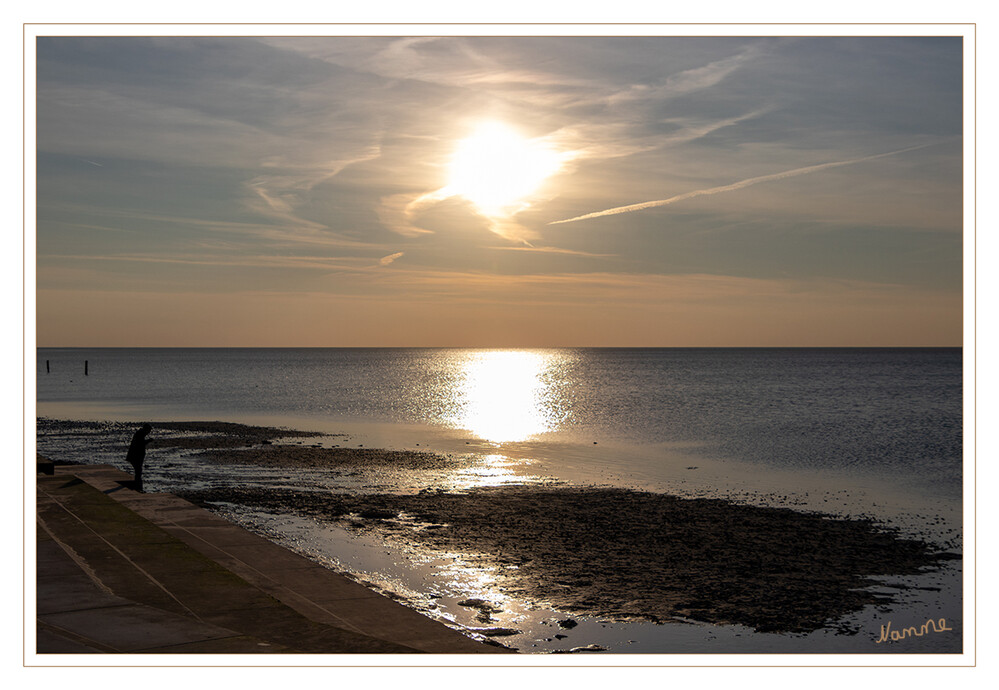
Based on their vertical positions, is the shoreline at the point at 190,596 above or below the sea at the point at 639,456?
above

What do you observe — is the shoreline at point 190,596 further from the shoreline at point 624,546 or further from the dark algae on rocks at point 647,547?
the dark algae on rocks at point 647,547

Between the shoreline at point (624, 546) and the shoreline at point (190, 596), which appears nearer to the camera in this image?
the shoreline at point (190, 596)

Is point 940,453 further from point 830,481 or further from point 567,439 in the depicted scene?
point 567,439

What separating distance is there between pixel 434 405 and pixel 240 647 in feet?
191
